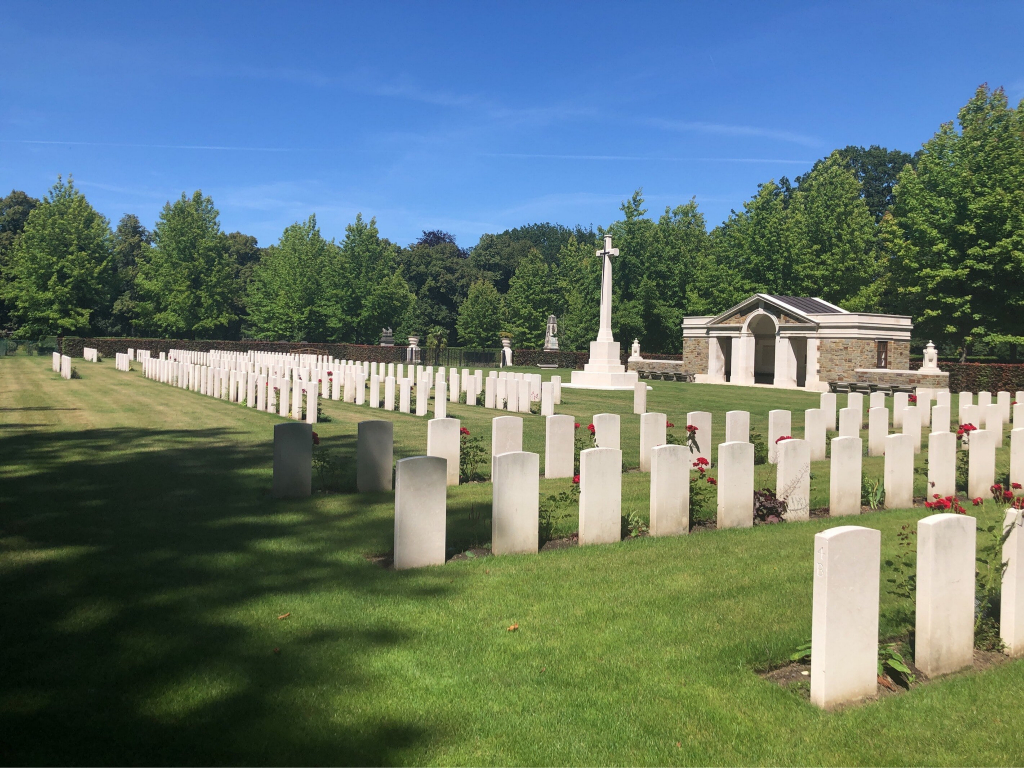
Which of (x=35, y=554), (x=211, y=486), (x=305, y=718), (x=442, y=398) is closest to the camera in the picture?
(x=305, y=718)

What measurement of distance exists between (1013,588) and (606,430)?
5647mm

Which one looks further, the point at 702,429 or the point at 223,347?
the point at 223,347

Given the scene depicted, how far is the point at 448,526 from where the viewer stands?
7.05 m

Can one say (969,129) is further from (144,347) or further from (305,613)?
(144,347)

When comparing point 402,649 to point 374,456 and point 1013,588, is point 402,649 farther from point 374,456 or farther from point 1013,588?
point 374,456

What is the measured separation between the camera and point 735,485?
7453 millimetres

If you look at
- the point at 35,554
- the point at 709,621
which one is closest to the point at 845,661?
the point at 709,621

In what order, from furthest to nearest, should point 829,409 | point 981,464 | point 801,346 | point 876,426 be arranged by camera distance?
point 801,346
point 829,409
point 876,426
point 981,464

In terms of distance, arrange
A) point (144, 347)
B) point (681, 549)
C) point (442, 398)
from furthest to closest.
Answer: point (144, 347), point (442, 398), point (681, 549)

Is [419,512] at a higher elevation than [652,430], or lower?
lower

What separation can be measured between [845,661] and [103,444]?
436 inches

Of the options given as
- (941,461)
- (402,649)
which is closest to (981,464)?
(941,461)

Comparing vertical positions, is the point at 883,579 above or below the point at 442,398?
below

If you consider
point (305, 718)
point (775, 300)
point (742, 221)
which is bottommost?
point (305, 718)
